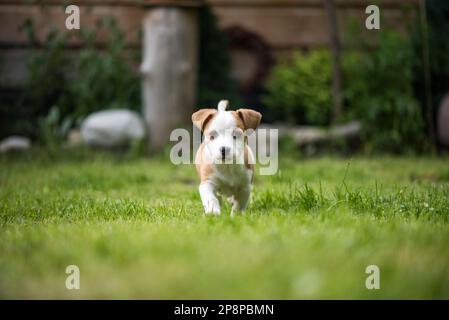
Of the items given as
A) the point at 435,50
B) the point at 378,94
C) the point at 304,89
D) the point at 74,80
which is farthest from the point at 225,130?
the point at 74,80

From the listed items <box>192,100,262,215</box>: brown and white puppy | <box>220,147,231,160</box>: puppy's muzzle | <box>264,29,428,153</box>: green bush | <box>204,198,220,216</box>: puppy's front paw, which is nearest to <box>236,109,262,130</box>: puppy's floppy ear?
<box>192,100,262,215</box>: brown and white puppy

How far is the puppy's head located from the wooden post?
3.87m

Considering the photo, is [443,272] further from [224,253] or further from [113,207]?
[113,207]

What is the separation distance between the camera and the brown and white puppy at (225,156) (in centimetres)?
372

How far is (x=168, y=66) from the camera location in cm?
776

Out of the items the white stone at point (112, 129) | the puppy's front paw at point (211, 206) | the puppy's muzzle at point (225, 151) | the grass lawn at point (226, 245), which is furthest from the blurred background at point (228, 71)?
the puppy's muzzle at point (225, 151)

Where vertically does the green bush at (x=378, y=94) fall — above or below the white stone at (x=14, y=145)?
above

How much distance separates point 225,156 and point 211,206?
1.08 feet

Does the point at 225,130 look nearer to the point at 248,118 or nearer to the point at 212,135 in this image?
the point at 212,135

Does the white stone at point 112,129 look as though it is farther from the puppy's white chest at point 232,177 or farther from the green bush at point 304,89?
the puppy's white chest at point 232,177

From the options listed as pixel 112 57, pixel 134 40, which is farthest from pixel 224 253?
pixel 134 40

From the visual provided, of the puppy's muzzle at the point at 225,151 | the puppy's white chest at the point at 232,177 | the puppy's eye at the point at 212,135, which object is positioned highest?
the puppy's eye at the point at 212,135

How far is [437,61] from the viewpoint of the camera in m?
8.48
